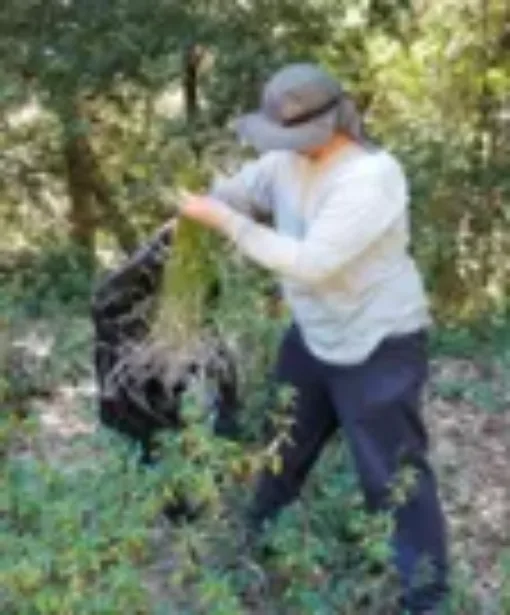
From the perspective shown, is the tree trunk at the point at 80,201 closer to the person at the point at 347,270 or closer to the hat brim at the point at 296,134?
the person at the point at 347,270

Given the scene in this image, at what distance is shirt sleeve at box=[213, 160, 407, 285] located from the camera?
3.18 metres

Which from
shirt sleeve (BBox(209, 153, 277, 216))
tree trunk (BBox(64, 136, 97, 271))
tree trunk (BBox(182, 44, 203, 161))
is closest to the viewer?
shirt sleeve (BBox(209, 153, 277, 216))

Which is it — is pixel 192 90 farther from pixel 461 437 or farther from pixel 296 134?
pixel 296 134

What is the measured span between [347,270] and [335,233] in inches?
7.0

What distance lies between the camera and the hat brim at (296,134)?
128 inches

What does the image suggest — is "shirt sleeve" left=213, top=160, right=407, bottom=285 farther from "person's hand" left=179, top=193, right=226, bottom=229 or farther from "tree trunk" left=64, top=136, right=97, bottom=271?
"tree trunk" left=64, top=136, right=97, bottom=271

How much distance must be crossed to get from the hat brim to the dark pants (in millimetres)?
538

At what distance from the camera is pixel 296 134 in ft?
10.7

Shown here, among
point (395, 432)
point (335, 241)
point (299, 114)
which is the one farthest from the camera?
point (395, 432)

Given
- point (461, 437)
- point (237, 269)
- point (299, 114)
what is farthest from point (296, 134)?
point (461, 437)

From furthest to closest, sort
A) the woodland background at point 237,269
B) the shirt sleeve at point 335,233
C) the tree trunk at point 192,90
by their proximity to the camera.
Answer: the tree trunk at point 192,90, the woodland background at point 237,269, the shirt sleeve at point 335,233

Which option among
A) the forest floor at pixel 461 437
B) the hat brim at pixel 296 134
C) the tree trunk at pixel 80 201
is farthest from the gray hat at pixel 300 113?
the tree trunk at pixel 80 201

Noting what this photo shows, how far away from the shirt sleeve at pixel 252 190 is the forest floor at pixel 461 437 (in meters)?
0.88

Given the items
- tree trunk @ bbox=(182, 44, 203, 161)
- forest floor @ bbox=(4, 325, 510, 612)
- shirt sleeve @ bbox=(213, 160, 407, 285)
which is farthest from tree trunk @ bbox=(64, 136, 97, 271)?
shirt sleeve @ bbox=(213, 160, 407, 285)
